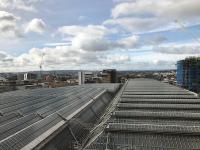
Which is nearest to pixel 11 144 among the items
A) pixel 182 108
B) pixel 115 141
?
pixel 115 141

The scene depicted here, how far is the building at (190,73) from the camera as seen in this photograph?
468 ft

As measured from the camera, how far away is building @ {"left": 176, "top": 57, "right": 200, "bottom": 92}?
14250cm

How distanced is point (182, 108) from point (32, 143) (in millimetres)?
26389

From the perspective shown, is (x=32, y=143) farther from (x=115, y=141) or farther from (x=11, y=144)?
(x=115, y=141)

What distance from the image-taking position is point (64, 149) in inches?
1391

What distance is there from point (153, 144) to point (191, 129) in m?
5.54

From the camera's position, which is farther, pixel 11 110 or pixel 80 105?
pixel 80 105

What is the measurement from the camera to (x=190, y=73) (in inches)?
5694

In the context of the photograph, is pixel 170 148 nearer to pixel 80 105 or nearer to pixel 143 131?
pixel 143 131

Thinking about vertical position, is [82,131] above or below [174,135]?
below

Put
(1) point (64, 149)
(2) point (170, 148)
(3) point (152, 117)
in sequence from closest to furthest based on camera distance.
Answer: (2) point (170, 148) < (1) point (64, 149) < (3) point (152, 117)

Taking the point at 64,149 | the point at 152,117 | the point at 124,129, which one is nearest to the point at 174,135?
the point at 124,129

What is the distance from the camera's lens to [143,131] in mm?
30688

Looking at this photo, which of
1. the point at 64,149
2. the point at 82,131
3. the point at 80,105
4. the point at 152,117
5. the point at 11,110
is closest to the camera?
the point at 64,149
